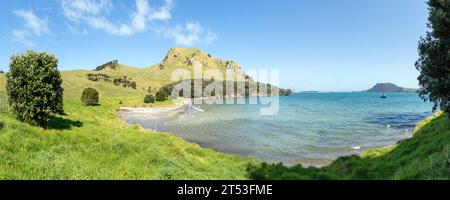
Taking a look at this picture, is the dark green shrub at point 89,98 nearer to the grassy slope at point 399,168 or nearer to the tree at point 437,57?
the grassy slope at point 399,168

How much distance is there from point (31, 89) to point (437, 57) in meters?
23.7

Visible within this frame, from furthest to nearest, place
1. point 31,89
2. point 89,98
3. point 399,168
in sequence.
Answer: point 89,98
point 31,89
point 399,168

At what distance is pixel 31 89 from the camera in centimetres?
2273

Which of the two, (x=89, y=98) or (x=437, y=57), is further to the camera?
(x=89, y=98)

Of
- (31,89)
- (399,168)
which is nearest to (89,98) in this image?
(31,89)

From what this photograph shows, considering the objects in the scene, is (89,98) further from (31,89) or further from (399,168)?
(399,168)

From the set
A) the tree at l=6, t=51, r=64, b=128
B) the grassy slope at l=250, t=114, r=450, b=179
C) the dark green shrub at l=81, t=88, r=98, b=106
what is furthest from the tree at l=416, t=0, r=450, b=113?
the dark green shrub at l=81, t=88, r=98, b=106

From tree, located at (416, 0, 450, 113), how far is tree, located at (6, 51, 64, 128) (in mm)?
22517

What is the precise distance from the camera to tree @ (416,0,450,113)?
1362cm

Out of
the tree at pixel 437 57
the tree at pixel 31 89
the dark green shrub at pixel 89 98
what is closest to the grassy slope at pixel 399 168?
the tree at pixel 437 57

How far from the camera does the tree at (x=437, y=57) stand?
1362 centimetres

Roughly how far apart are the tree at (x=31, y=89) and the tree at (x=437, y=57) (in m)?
22.5
